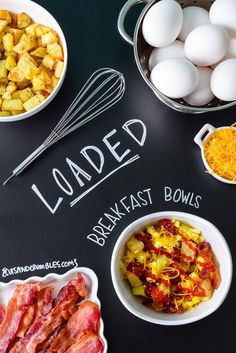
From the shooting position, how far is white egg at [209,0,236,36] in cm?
110

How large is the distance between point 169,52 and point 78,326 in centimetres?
56

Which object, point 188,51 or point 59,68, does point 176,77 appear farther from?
point 59,68

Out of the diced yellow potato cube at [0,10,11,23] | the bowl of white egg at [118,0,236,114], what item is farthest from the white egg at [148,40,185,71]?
the diced yellow potato cube at [0,10,11,23]

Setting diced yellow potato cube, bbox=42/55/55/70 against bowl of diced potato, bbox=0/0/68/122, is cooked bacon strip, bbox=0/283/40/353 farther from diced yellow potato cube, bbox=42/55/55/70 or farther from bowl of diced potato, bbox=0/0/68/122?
diced yellow potato cube, bbox=42/55/55/70

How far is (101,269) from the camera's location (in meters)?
1.16

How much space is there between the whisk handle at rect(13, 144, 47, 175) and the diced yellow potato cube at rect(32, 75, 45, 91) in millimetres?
117

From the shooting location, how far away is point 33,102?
1136 millimetres

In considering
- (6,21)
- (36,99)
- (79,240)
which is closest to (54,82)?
(36,99)

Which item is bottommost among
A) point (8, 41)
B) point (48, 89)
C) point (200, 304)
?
point (200, 304)

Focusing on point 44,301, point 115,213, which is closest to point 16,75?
point 115,213

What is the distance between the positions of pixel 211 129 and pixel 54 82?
0.33 metres

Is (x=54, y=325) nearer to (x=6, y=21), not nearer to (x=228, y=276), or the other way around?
(x=228, y=276)

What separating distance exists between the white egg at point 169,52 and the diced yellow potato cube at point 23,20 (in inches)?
10.5

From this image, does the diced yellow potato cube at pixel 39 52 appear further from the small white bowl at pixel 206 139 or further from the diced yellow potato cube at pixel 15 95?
the small white bowl at pixel 206 139
